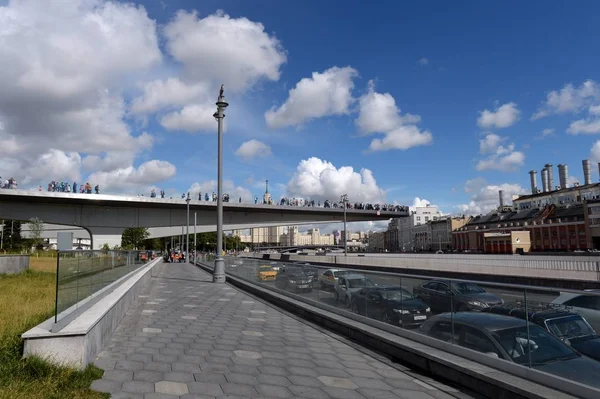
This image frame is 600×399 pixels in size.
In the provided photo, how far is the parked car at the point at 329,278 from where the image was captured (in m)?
10.3

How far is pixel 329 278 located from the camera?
35.0 feet

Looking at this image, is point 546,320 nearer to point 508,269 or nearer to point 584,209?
point 508,269

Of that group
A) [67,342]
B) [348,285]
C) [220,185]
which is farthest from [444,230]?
[67,342]

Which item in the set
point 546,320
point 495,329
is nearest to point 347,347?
point 495,329

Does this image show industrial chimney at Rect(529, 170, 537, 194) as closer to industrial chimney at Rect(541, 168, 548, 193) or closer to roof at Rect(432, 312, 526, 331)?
industrial chimney at Rect(541, 168, 548, 193)

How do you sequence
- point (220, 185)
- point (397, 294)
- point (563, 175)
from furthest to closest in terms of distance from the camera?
point (563, 175) < point (220, 185) < point (397, 294)

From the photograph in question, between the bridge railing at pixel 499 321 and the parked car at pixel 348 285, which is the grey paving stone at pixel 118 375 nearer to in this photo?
the bridge railing at pixel 499 321

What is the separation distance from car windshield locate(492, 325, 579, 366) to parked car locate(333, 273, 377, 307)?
3446 mm

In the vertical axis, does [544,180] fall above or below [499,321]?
above

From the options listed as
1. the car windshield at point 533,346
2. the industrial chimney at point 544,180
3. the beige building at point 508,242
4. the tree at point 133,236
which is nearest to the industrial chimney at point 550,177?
the industrial chimney at point 544,180

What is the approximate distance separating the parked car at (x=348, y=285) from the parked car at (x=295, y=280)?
5.85 ft

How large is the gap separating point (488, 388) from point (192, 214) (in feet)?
192

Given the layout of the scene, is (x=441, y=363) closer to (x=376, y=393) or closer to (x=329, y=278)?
(x=376, y=393)

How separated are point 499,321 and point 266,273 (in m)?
11.5
